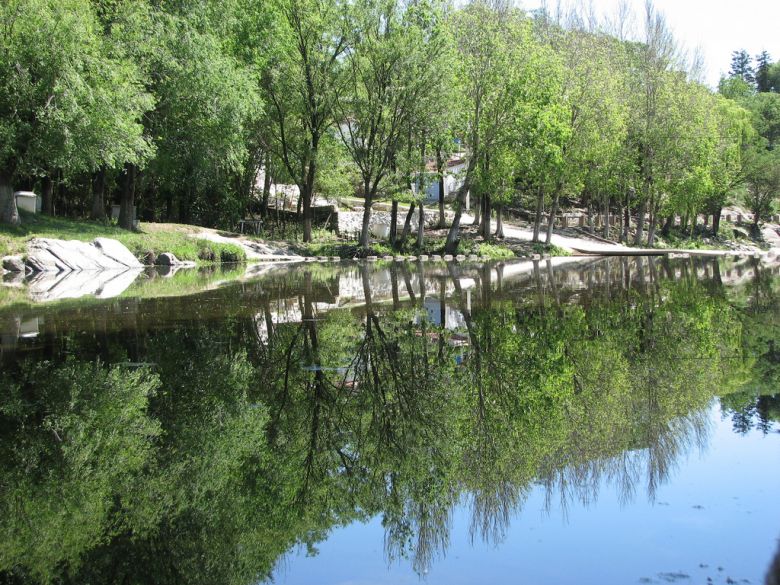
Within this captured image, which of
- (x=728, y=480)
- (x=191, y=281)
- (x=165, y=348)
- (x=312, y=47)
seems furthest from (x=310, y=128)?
(x=728, y=480)

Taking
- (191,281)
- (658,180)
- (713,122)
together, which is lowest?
(191,281)

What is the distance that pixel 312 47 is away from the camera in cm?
3881

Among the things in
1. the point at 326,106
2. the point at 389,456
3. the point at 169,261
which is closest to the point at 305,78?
the point at 326,106

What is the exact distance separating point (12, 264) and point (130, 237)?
23.4 feet

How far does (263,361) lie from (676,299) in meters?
11.9

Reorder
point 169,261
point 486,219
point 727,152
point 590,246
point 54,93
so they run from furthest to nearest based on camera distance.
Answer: point 727,152, point 590,246, point 486,219, point 169,261, point 54,93

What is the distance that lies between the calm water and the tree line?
19452 millimetres

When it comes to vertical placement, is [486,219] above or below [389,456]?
above

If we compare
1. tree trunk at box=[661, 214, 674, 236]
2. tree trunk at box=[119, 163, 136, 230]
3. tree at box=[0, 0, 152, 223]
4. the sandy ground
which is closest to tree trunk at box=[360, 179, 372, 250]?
the sandy ground

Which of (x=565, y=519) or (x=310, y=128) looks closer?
(x=565, y=519)

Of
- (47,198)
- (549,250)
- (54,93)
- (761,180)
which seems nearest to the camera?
(54,93)

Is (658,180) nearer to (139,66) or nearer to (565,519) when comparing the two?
(139,66)

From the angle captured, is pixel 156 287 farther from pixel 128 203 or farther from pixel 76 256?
pixel 128 203

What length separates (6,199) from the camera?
2966cm
